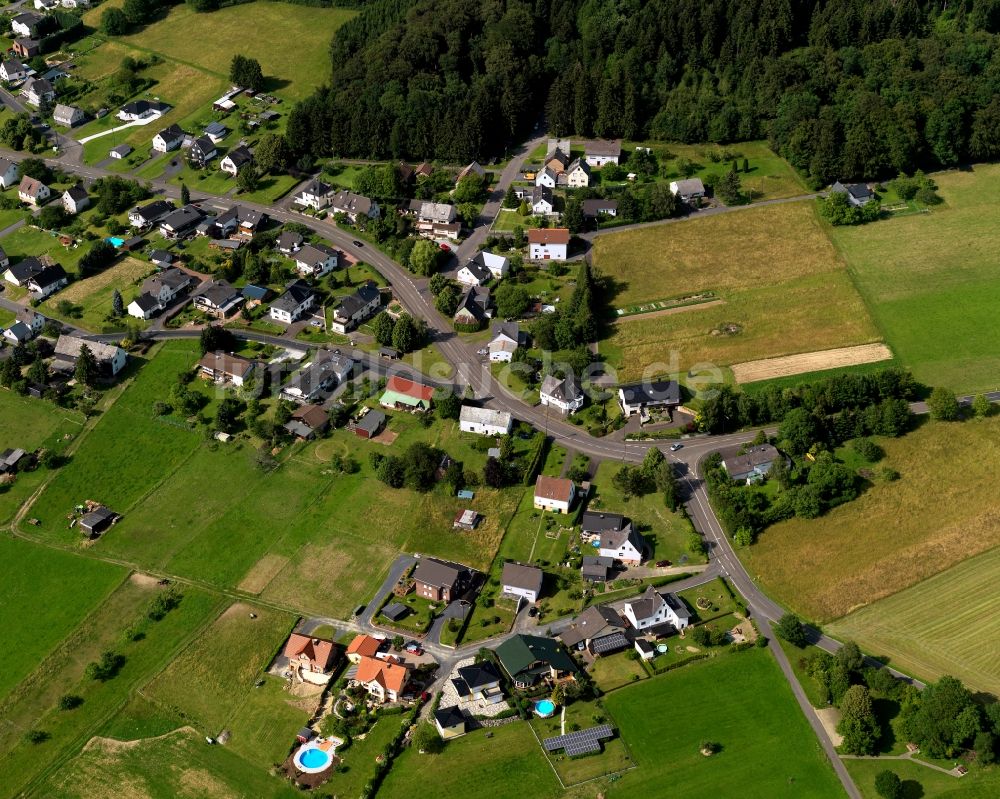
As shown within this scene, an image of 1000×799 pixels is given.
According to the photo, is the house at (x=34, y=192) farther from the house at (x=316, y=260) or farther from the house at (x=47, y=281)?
the house at (x=316, y=260)

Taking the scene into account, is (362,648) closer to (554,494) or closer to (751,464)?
(554,494)

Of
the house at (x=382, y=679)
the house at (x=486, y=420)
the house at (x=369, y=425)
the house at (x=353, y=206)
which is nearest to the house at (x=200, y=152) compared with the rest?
the house at (x=353, y=206)

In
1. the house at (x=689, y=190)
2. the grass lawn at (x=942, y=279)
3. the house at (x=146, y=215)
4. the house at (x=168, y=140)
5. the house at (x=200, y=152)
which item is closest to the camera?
the grass lawn at (x=942, y=279)

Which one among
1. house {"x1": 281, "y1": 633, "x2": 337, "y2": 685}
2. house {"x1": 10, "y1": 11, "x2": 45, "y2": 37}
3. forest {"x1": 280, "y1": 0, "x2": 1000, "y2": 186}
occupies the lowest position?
house {"x1": 281, "y1": 633, "x2": 337, "y2": 685}

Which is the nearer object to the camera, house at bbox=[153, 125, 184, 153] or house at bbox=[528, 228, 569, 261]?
house at bbox=[528, 228, 569, 261]

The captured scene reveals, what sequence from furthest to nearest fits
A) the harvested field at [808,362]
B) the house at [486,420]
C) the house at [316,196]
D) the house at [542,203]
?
the house at [316,196]
the house at [542,203]
the harvested field at [808,362]
the house at [486,420]

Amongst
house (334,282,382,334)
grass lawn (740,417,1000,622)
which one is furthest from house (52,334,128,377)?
grass lawn (740,417,1000,622)

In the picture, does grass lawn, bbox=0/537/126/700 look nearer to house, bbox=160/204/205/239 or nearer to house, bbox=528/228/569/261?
house, bbox=160/204/205/239
